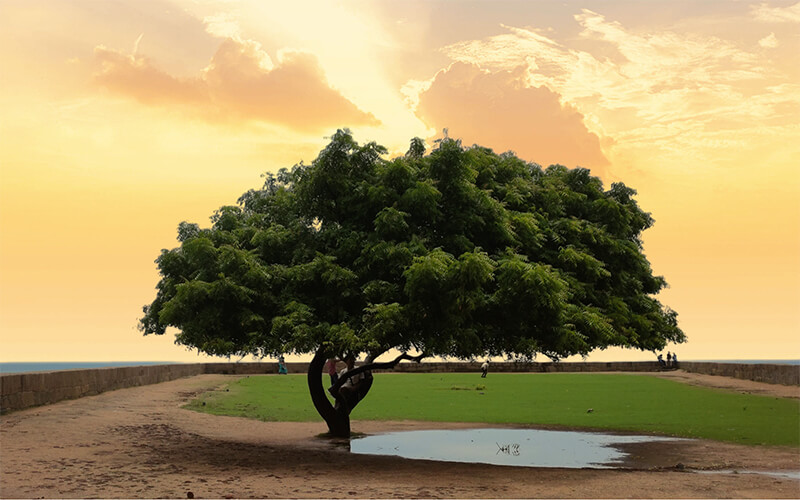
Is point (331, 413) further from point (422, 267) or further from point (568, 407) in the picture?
point (568, 407)

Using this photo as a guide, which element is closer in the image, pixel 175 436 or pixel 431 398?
pixel 175 436

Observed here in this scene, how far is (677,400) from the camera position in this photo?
33000 mm

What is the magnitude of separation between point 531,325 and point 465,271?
2.49 metres

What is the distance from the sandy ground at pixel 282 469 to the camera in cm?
1285

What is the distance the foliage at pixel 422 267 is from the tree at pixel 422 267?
3 centimetres

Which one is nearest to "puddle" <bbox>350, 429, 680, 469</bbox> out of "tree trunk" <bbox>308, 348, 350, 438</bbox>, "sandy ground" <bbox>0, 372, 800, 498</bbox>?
"tree trunk" <bbox>308, 348, 350, 438</bbox>

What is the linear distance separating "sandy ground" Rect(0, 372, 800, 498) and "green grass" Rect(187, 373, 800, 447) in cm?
330

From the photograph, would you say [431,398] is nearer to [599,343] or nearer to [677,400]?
[677,400]

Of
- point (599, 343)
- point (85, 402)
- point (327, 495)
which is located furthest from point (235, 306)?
point (85, 402)

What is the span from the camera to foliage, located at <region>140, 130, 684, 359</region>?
569 inches

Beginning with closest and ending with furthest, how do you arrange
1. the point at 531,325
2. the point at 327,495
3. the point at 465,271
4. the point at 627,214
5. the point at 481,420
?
the point at 327,495 < the point at 465,271 < the point at 531,325 < the point at 627,214 < the point at 481,420

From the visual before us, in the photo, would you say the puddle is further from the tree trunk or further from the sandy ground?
the sandy ground

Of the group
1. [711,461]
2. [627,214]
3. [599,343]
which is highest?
[627,214]

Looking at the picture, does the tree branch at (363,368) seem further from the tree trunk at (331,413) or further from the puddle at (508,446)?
the puddle at (508,446)
